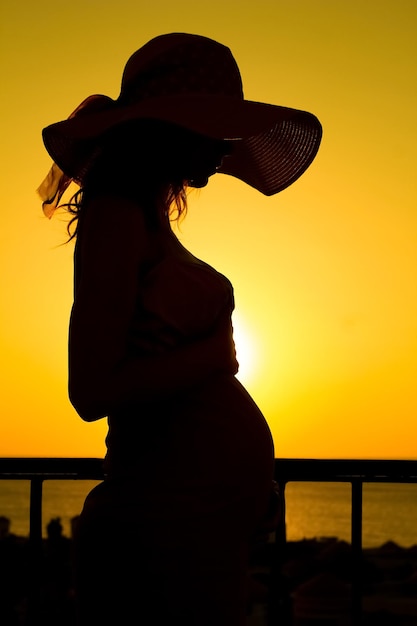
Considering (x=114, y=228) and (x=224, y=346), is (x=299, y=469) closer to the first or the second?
(x=224, y=346)

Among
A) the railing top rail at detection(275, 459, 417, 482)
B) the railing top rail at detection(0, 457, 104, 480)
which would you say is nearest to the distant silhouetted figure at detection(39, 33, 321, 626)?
the railing top rail at detection(275, 459, 417, 482)

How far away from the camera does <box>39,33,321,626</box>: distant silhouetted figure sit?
1517mm

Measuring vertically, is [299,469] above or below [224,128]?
below

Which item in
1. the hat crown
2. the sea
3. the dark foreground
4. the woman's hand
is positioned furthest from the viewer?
the sea

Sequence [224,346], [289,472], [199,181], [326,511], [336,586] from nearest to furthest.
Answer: [224,346] < [199,181] < [289,472] < [336,586] < [326,511]

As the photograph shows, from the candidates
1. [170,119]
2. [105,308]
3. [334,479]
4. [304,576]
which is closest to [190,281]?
[105,308]

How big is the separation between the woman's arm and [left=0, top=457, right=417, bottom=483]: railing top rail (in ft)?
4.38

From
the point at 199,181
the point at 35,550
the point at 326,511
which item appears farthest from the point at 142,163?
the point at 326,511

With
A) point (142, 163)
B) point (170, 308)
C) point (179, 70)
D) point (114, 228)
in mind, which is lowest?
point (170, 308)

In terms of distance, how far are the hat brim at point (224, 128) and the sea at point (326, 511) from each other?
4382 centimetres

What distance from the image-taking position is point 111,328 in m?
1.51

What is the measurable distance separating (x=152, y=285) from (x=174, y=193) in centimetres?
34

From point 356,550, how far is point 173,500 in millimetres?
1737

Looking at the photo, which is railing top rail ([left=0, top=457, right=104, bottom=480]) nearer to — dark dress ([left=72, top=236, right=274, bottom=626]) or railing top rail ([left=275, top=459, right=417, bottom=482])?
railing top rail ([left=275, top=459, right=417, bottom=482])
